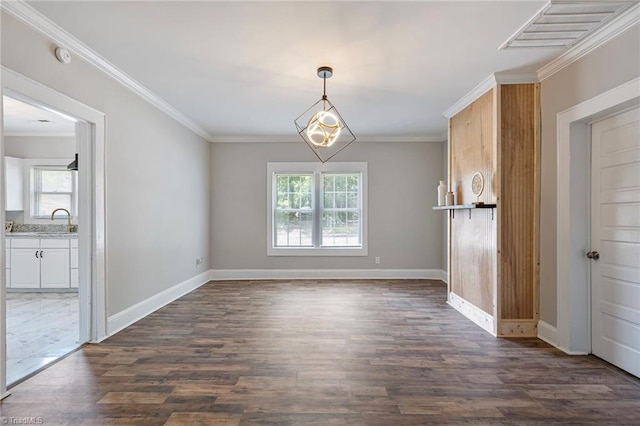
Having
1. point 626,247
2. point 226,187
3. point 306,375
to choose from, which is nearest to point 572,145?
point 626,247

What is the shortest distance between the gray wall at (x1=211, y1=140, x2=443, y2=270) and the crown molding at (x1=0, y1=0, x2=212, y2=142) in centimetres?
199

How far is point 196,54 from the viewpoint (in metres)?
2.82

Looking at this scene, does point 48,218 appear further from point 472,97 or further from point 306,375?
point 472,97

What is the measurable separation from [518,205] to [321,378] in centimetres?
257

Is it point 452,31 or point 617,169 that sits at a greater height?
point 452,31

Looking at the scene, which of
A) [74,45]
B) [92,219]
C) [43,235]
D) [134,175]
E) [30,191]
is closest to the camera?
[74,45]

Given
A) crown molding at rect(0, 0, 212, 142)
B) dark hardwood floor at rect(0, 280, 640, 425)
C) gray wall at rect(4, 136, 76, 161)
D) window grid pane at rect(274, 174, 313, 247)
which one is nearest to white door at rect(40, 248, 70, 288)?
gray wall at rect(4, 136, 76, 161)

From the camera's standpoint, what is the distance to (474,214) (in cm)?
377

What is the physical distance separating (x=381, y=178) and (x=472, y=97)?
2.48m

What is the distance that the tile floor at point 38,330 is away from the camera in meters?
2.62

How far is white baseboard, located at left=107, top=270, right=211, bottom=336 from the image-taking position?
3.26 meters

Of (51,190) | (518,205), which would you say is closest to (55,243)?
(51,190)

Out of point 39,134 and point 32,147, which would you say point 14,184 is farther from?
point 39,134

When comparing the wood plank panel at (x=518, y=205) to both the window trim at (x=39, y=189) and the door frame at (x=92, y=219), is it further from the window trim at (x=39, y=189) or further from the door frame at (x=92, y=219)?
the window trim at (x=39, y=189)
